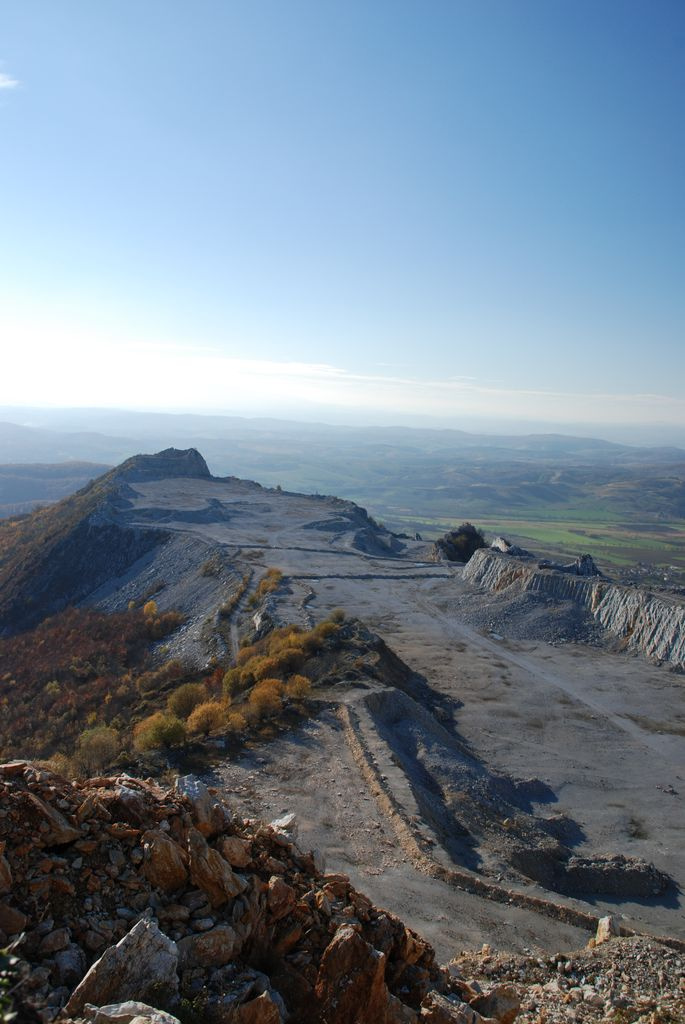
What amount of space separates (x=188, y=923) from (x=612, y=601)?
31317 millimetres

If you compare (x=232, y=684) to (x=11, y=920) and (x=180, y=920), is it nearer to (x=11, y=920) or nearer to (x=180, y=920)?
(x=180, y=920)

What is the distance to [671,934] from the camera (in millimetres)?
12539

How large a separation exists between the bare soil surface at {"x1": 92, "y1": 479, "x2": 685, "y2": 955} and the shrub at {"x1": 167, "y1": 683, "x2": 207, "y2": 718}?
3.89 metres

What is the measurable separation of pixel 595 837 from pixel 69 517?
2036 inches

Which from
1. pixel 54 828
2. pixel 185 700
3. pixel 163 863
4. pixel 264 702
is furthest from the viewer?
pixel 185 700

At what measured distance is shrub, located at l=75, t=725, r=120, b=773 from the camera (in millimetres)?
15766

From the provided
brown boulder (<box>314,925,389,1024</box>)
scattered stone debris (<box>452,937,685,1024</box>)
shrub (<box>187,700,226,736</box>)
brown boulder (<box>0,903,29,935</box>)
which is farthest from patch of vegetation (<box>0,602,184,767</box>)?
brown boulder (<box>314,925,389,1024</box>)

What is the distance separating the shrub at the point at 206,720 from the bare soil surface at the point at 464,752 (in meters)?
1.60

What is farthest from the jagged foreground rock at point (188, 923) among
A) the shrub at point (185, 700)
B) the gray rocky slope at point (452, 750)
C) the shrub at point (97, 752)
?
the shrub at point (185, 700)

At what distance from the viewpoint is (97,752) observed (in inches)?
653

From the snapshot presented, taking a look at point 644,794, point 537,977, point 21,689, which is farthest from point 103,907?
point 21,689

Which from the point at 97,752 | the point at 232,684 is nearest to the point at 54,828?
the point at 97,752

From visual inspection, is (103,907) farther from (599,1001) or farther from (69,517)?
(69,517)

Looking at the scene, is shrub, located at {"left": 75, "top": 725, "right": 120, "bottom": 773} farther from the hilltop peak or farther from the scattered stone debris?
the hilltop peak
